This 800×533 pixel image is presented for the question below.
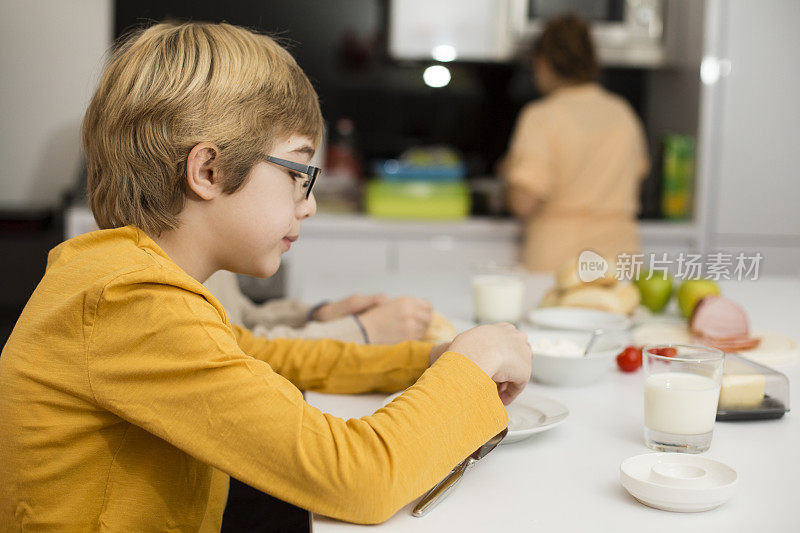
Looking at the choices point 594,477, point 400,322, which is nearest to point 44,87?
point 400,322

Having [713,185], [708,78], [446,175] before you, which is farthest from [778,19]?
[446,175]

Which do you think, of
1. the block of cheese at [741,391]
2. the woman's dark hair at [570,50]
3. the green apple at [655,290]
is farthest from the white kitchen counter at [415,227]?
the block of cheese at [741,391]

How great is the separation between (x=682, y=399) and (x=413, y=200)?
7.74ft

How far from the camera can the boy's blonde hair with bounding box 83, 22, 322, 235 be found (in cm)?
82

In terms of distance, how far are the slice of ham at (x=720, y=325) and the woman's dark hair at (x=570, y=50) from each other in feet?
5.78

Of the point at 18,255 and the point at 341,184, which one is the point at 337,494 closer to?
the point at 18,255

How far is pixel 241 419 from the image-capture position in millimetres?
696

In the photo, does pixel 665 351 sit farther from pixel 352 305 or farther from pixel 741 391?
pixel 352 305

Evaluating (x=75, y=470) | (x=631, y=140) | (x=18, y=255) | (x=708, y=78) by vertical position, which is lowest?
(x=18, y=255)

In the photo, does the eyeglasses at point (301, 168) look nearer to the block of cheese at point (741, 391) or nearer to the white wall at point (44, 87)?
the block of cheese at point (741, 391)

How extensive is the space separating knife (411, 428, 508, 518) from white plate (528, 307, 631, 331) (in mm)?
567

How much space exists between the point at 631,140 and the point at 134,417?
2.49 meters

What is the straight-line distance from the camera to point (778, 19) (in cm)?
319

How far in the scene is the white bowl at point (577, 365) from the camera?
1.06m
